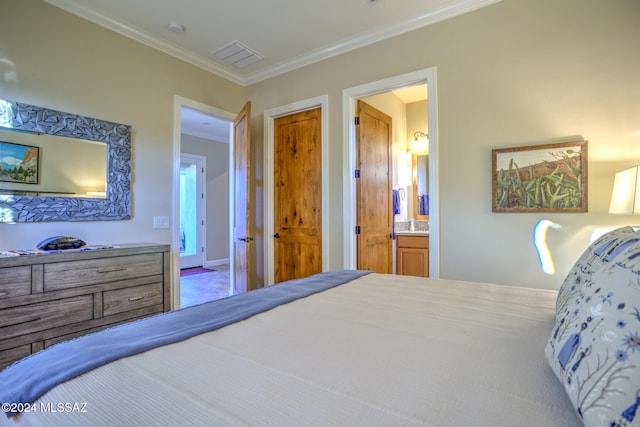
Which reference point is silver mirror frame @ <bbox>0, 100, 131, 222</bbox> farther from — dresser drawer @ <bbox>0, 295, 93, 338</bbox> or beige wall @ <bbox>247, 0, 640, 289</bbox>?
beige wall @ <bbox>247, 0, 640, 289</bbox>

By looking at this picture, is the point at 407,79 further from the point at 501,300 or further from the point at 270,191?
the point at 501,300

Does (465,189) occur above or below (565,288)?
above

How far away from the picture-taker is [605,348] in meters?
0.55

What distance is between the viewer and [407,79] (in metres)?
2.84

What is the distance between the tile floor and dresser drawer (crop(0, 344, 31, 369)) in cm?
178

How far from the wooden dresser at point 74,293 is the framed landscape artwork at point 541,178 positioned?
9.46 ft

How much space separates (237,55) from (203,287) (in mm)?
3379

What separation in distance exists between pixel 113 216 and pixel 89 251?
22.7 inches

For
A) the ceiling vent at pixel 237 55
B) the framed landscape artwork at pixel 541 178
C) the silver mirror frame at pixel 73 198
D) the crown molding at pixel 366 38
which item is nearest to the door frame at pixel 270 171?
the crown molding at pixel 366 38

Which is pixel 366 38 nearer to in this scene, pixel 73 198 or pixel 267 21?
pixel 267 21

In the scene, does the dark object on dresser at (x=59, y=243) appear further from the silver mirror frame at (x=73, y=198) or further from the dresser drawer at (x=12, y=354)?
the dresser drawer at (x=12, y=354)

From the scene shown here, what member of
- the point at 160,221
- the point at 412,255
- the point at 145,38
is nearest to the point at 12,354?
the point at 160,221

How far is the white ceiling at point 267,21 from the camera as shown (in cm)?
260

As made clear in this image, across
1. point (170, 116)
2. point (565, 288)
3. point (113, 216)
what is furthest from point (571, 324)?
point (170, 116)
